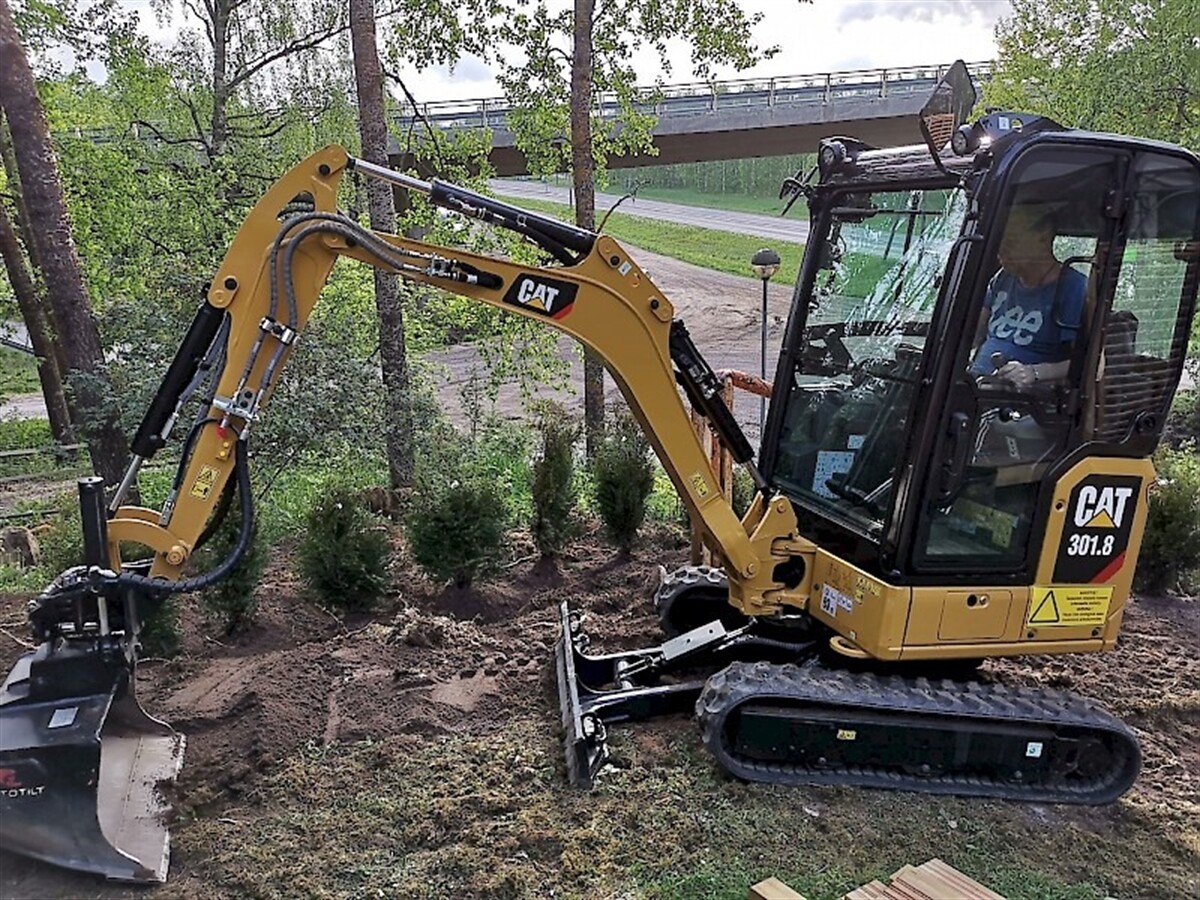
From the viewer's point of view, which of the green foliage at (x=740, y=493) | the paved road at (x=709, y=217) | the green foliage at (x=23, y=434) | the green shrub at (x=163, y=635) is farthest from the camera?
the paved road at (x=709, y=217)

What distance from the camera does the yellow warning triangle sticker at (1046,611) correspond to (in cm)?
403

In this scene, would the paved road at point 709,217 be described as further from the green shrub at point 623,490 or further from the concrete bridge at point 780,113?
the green shrub at point 623,490

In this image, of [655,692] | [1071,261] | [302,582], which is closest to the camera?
[1071,261]

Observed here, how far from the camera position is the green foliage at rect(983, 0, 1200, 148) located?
10.4 m

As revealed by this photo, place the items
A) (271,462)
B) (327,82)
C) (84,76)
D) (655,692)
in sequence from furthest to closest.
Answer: (327,82), (84,76), (271,462), (655,692)

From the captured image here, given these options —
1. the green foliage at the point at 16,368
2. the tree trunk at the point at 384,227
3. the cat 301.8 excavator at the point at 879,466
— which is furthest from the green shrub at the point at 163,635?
the green foliage at the point at 16,368

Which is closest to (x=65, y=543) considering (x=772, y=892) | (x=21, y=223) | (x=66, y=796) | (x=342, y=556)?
(x=342, y=556)

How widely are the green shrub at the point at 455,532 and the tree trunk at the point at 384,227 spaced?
2.40 m

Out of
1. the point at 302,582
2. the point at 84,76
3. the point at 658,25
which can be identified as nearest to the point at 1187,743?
the point at 302,582

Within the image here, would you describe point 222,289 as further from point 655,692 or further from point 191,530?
point 655,692

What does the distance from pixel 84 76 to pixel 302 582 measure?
9.82m

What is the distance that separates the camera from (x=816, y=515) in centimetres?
448

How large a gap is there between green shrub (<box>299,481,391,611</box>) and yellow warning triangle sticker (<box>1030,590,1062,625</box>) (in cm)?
390

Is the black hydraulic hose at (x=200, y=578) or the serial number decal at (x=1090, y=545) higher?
the black hydraulic hose at (x=200, y=578)
